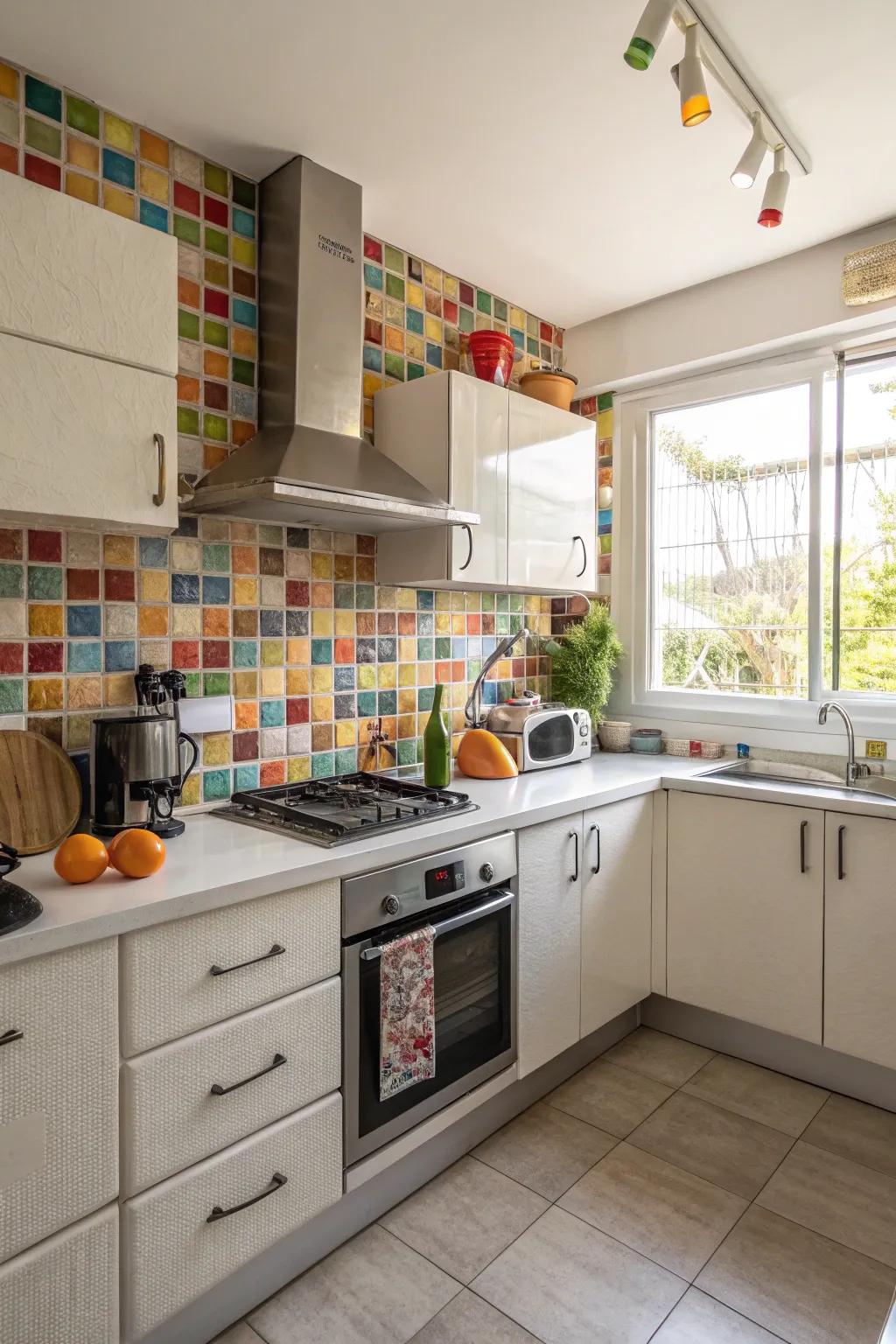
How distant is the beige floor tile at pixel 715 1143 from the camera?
1.96 metres

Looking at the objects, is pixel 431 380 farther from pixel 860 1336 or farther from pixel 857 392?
pixel 860 1336

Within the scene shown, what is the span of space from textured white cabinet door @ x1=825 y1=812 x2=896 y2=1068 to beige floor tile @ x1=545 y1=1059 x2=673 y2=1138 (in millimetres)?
539

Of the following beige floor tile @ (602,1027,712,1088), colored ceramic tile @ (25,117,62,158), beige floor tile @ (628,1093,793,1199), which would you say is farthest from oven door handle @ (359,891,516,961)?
colored ceramic tile @ (25,117,62,158)

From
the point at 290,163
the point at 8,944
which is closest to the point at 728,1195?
the point at 8,944

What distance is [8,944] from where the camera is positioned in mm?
1144

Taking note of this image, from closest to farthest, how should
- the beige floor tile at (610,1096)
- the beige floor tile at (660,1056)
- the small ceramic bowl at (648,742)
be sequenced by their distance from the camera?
the beige floor tile at (610,1096) → the beige floor tile at (660,1056) → the small ceramic bowl at (648,742)

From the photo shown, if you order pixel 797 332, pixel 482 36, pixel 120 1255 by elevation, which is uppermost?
pixel 482 36

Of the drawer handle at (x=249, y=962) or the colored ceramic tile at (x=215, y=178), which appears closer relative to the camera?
the drawer handle at (x=249, y=962)

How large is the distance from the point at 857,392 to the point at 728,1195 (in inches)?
97.5

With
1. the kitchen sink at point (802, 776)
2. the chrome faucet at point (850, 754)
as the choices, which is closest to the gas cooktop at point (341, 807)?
the kitchen sink at point (802, 776)

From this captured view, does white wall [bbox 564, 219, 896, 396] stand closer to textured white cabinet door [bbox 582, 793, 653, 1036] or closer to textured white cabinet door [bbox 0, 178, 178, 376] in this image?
textured white cabinet door [bbox 582, 793, 653, 1036]

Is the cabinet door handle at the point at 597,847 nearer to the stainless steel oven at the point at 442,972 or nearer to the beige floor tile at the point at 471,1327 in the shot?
the stainless steel oven at the point at 442,972

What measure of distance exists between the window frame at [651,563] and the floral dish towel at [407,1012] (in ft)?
5.54

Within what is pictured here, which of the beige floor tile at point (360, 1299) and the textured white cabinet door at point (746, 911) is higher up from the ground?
the textured white cabinet door at point (746, 911)
